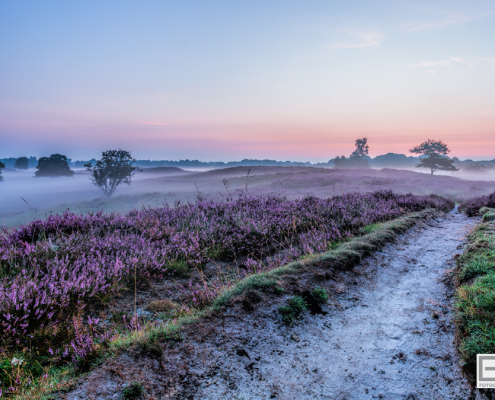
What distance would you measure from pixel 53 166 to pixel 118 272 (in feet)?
186

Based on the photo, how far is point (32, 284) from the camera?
3512 mm

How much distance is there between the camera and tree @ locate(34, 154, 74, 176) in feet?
161

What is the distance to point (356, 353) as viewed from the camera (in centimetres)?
320

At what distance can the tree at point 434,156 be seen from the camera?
56375 mm

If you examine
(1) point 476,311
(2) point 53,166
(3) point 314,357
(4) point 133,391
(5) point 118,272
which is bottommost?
(3) point 314,357

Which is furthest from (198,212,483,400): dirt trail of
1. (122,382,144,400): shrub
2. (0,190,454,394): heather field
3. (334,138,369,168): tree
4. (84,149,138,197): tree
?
(334,138,369,168): tree

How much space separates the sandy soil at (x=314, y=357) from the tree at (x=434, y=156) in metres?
64.4

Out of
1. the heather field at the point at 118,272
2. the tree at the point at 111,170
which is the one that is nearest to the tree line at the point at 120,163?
the tree at the point at 111,170

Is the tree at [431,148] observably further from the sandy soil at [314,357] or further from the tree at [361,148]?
the sandy soil at [314,357]

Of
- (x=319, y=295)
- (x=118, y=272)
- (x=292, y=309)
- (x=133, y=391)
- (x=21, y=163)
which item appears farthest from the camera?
(x=21, y=163)

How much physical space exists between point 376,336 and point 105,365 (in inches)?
125

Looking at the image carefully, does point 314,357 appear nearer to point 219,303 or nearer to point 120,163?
point 219,303

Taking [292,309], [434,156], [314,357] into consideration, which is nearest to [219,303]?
[292,309]

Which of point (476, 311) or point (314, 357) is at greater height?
point (476, 311)
